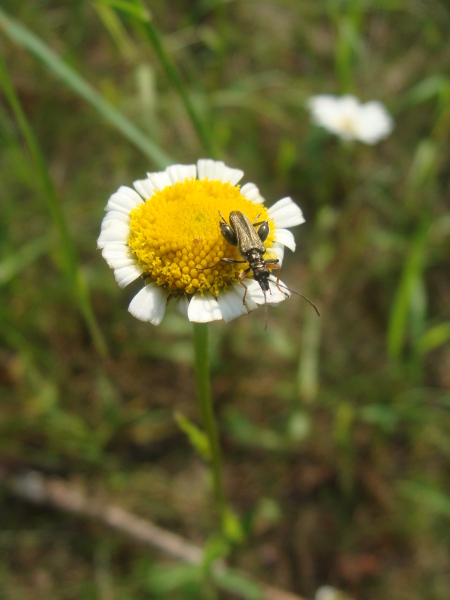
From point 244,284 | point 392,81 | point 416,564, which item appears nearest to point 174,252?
point 244,284

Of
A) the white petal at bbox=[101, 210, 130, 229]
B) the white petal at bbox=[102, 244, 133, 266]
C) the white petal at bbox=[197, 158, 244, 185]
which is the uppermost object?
the white petal at bbox=[197, 158, 244, 185]

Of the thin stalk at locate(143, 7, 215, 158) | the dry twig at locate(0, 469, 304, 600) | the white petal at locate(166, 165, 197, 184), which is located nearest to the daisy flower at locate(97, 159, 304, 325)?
the white petal at locate(166, 165, 197, 184)

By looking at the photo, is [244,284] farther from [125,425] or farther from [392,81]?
[392,81]

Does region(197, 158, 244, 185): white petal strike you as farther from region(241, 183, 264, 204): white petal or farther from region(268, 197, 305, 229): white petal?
region(268, 197, 305, 229): white petal

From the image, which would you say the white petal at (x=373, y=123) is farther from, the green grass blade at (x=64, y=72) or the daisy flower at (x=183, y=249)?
the daisy flower at (x=183, y=249)

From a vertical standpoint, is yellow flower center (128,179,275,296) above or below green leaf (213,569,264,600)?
above

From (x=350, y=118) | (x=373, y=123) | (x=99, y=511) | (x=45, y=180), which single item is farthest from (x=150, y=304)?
(x=373, y=123)

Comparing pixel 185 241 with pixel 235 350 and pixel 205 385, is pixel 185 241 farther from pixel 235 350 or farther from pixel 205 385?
pixel 235 350

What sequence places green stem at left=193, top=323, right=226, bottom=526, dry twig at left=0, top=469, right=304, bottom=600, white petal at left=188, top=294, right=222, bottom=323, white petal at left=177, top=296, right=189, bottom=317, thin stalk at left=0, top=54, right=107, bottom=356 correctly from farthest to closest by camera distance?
dry twig at left=0, top=469, right=304, bottom=600
thin stalk at left=0, top=54, right=107, bottom=356
green stem at left=193, top=323, right=226, bottom=526
white petal at left=177, top=296, right=189, bottom=317
white petal at left=188, top=294, right=222, bottom=323
